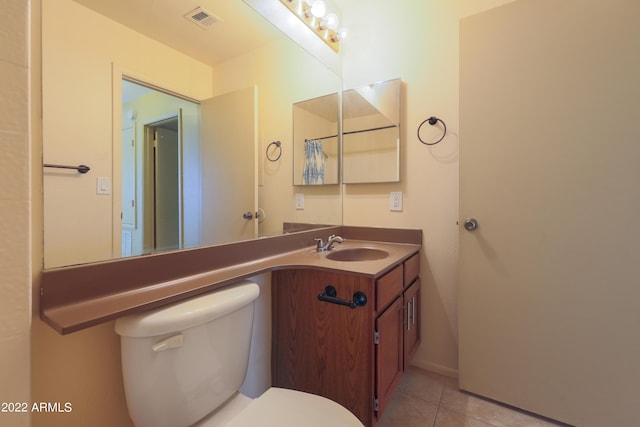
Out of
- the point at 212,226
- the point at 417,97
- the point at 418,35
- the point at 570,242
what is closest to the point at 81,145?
the point at 212,226

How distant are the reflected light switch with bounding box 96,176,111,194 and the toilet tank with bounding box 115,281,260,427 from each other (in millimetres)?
469

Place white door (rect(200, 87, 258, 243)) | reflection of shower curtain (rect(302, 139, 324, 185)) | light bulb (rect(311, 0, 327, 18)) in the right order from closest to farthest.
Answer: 1. white door (rect(200, 87, 258, 243))
2. light bulb (rect(311, 0, 327, 18))
3. reflection of shower curtain (rect(302, 139, 324, 185))

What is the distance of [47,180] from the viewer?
2.49ft

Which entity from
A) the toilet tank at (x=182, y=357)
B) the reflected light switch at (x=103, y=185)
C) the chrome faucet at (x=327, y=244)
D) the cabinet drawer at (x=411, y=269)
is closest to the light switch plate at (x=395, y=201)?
the cabinet drawer at (x=411, y=269)

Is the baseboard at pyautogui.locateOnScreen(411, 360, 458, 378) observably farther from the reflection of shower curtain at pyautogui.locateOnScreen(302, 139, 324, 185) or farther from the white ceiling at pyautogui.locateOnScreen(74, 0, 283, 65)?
the white ceiling at pyautogui.locateOnScreen(74, 0, 283, 65)

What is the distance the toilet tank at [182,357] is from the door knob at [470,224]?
1186 millimetres

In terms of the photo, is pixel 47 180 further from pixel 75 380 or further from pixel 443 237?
pixel 443 237

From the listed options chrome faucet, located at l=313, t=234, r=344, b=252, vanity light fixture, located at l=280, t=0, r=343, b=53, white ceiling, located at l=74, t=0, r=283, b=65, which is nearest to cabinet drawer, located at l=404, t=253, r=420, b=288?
chrome faucet, located at l=313, t=234, r=344, b=252

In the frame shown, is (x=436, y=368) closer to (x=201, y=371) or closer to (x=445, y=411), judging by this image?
(x=445, y=411)

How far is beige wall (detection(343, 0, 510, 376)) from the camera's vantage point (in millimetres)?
1616

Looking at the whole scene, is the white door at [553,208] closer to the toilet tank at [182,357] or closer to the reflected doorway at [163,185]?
the toilet tank at [182,357]

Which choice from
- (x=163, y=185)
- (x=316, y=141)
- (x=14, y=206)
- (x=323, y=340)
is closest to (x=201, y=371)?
(x=323, y=340)

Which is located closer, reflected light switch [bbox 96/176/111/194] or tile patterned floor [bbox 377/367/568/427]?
reflected light switch [bbox 96/176/111/194]

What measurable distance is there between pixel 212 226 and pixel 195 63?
781 mm
